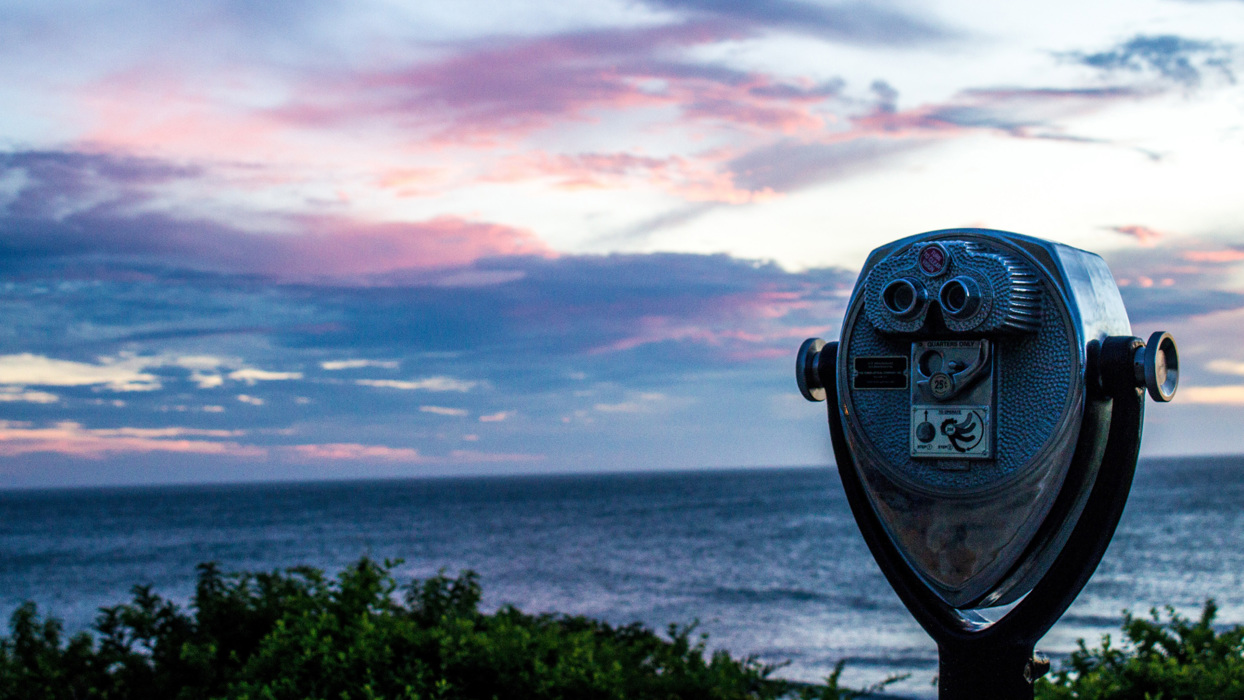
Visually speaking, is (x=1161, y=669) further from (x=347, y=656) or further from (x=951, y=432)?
(x=347, y=656)

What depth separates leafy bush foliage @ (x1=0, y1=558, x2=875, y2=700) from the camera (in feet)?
14.9

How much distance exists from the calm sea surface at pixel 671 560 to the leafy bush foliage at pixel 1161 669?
29.3ft

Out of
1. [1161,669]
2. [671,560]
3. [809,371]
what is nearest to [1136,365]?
[809,371]

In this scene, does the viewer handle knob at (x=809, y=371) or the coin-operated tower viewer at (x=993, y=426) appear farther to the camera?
the viewer handle knob at (x=809, y=371)

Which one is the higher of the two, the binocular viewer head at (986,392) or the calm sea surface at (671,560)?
the binocular viewer head at (986,392)

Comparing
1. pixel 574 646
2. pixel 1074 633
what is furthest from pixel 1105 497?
pixel 1074 633

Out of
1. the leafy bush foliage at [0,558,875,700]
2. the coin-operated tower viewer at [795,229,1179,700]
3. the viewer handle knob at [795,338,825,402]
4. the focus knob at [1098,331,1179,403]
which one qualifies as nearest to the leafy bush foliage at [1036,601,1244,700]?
the leafy bush foliage at [0,558,875,700]

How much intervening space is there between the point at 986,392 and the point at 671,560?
42.0m

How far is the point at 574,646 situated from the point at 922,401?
8.81 feet

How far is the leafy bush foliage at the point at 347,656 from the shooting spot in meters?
4.53

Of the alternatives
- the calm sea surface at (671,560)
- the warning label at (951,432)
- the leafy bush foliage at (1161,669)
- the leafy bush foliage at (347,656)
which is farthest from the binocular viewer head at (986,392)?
the calm sea surface at (671,560)

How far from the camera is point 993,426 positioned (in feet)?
8.71

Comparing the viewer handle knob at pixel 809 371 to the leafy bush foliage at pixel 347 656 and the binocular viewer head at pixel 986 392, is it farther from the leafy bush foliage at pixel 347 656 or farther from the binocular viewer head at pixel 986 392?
the leafy bush foliage at pixel 347 656

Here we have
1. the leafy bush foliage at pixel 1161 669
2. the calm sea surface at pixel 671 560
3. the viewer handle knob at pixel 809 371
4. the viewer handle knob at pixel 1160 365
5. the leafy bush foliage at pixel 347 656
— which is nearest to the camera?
the viewer handle knob at pixel 1160 365
